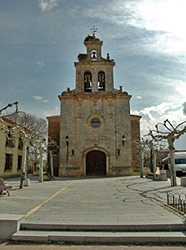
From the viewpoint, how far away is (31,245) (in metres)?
4.26

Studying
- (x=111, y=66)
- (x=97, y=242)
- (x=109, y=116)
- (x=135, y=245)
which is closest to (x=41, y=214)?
(x=97, y=242)

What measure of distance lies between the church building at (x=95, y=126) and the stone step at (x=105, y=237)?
664 inches

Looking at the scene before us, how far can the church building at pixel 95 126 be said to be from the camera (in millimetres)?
21469

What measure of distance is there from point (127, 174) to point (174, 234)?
1731 centimetres

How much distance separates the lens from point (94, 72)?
24.0m

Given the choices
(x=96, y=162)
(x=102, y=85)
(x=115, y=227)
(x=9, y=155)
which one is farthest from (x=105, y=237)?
(x=102, y=85)

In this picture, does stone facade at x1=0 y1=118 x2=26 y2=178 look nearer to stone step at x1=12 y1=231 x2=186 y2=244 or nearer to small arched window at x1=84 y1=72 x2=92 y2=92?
small arched window at x1=84 y1=72 x2=92 y2=92

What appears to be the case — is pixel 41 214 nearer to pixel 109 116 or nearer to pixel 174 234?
pixel 174 234

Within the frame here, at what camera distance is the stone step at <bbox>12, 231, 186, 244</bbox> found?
4.32m

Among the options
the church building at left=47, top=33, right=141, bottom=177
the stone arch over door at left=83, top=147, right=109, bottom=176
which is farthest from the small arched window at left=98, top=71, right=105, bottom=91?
the stone arch over door at left=83, top=147, right=109, bottom=176

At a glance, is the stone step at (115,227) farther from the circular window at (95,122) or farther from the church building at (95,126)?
the circular window at (95,122)

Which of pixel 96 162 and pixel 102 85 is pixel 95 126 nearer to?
pixel 96 162

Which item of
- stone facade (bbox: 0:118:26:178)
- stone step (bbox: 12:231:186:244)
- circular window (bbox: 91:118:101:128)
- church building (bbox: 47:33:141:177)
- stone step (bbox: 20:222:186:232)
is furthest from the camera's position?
circular window (bbox: 91:118:101:128)

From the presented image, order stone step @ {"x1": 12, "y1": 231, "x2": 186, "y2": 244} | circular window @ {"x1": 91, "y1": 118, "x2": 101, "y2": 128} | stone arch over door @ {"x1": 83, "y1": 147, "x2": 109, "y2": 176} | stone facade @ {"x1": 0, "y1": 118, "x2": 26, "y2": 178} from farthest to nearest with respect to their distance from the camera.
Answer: circular window @ {"x1": 91, "y1": 118, "x2": 101, "y2": 128} < stone arch over door @ {"x1": 83, "y1": 147, "x2": 109, "y2": 176} < stone facade @ {"x1": 0, "y1": 118, "x2": 26, "y2": 178} < stone step @ {"x1": 12, "y1": 231, "x2": 186, "y2": 244}
